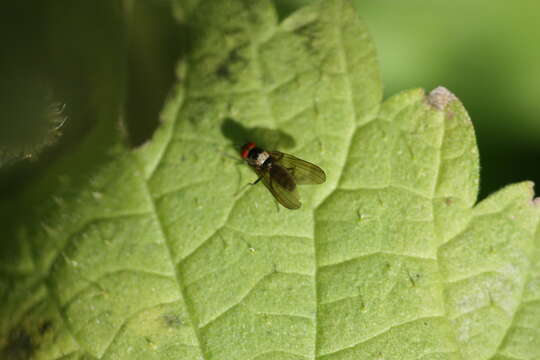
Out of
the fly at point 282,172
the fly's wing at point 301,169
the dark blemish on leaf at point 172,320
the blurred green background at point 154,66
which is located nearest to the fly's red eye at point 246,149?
the fly at point 282,172

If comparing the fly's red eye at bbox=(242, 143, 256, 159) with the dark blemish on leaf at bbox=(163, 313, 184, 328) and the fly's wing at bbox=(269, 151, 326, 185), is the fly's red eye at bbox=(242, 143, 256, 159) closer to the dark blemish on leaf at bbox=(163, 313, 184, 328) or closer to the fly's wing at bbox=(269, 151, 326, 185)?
the fly's wing at bbox=(269, 151, 326, 185)

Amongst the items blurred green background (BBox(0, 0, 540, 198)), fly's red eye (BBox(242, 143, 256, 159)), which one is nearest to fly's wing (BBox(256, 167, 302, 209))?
fly's red eye (BBox(242, 143, 256, 159))

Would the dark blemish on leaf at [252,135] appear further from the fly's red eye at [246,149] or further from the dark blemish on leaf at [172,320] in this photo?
the dark blemish on leaf at [172,320]

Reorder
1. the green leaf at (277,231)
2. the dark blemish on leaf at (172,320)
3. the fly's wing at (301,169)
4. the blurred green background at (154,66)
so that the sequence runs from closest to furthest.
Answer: the green leaf at (277,231)
the dark blemish on leaf at (172,320)
the fly's wing at (301,169)
the blurred green background at (154,66)

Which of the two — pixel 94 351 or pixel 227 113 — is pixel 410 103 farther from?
pixel 94 351

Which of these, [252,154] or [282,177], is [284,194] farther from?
[252,154]

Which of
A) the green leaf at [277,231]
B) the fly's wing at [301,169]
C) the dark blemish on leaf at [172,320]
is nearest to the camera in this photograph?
the green leaf at [277,231]

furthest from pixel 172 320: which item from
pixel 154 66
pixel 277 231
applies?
pixel 154 66
